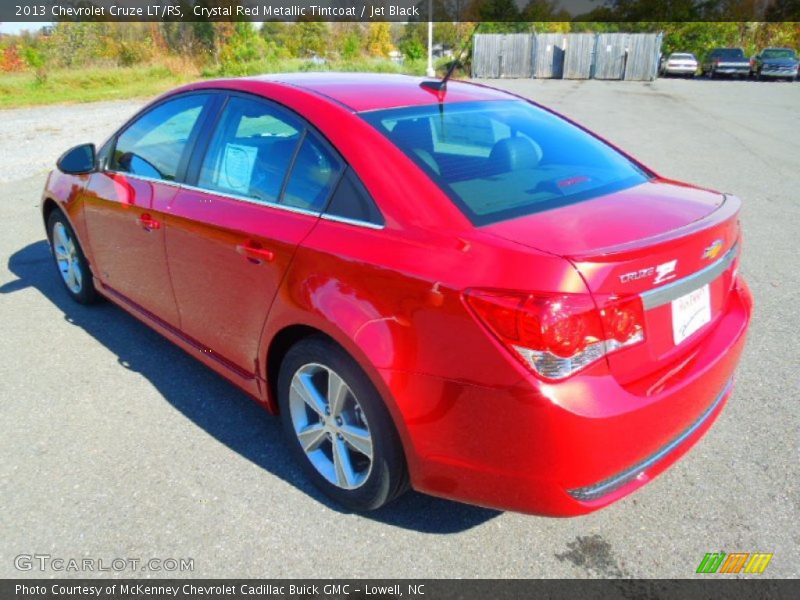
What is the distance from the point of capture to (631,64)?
3625cm

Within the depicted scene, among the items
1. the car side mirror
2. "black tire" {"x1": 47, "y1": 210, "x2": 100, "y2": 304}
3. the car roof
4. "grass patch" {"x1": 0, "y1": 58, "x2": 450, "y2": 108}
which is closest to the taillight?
the car roof

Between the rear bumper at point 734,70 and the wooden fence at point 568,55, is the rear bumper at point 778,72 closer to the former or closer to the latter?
the rear bumper at point 734,70

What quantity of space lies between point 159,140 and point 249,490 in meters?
2.08

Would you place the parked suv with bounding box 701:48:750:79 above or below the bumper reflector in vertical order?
below

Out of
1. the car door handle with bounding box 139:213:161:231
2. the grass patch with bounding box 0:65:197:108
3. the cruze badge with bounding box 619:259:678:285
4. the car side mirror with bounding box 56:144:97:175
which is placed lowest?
the grass patch with bounding box 0:65:197:108

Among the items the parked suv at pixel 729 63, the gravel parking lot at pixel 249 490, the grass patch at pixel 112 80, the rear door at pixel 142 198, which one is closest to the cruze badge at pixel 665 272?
the gravel parking lot at pixel 249 490

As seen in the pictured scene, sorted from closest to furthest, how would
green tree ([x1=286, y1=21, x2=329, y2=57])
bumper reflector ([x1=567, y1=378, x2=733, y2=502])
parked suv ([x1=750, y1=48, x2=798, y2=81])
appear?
1. bumper reflector ([x1=567, y1=378, x2=733, y2=502])
2. parked suv ([x1=750, y1=48, x2=798, y2=81])
3. green tree ([x1=286, y1=21, x2=329, y2=57])

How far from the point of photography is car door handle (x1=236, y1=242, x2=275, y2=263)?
258 centimetres

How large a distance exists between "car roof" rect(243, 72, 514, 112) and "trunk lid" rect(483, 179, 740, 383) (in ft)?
3.11

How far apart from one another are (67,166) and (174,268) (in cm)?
144

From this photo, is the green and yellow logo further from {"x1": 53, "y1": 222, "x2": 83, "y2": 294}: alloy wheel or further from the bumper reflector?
{"x1": 53, "y1": 222, "x2": 83, "y2": 294}: alloy wheel

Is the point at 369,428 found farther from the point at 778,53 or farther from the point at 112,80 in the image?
the point at 778,53

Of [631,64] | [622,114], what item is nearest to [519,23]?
[631,64]

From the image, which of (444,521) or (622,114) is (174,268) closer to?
(444,521)
